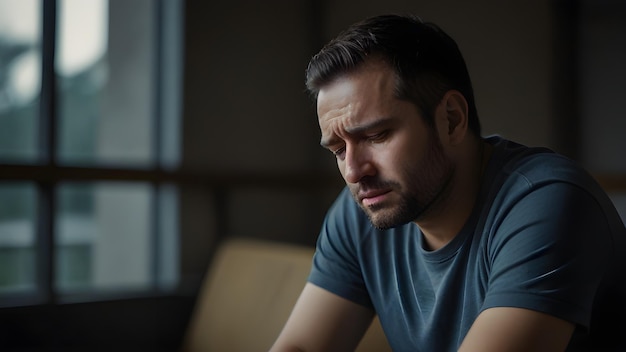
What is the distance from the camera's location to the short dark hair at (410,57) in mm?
1198

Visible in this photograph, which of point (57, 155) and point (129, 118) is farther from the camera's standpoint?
point (129, 118)

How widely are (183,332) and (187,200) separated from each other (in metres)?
0.58

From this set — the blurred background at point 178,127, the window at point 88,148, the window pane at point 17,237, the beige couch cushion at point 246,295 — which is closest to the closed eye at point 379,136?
the beige couch cushion at point 246,295

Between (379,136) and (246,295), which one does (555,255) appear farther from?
(246,295)

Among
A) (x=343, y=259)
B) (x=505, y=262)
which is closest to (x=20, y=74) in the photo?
(x=343, y=259)

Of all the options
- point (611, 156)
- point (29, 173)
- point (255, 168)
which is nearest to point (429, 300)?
point (29, 173)

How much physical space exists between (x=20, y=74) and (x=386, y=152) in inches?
80.2

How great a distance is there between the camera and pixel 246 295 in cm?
242

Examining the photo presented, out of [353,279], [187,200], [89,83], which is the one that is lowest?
[187,200]

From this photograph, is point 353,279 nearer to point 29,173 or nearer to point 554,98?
point 29,173

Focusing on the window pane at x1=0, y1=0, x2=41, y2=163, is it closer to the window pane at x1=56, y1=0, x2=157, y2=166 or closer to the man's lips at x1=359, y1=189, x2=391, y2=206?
the window pane at x1=56, y1=0, x2=157, y2=166

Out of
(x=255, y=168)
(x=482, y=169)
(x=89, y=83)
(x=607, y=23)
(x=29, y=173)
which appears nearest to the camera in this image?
(x=482, y=169)

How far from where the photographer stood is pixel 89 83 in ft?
9.62

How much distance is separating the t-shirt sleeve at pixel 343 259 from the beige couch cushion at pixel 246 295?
1.76 feet
